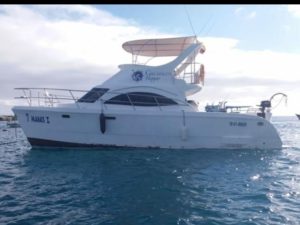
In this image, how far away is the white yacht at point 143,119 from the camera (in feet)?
47.3

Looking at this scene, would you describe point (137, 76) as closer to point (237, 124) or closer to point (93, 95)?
point (93, 95)

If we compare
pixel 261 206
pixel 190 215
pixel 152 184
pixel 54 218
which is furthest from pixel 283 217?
pixel 54 218

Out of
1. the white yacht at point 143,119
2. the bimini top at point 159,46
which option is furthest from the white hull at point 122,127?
the bimini top at point 159,46

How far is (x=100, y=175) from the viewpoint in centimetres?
945

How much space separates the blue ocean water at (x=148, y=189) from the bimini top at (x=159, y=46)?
575 cm

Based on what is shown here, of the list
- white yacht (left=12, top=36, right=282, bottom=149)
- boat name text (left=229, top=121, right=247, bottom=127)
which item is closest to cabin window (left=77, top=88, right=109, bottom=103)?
white yacht (left=12, top=36, right=282, bottom=149)

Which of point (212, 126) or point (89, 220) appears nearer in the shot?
point (89, 220)

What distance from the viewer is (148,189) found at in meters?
7.77

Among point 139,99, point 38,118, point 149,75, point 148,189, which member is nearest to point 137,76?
point 149,75

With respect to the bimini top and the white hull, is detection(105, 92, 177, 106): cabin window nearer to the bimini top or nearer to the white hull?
the white hull

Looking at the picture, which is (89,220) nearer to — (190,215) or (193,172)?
(190,215)

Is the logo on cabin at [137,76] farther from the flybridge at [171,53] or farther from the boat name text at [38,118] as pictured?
the boat name text at [38,118]

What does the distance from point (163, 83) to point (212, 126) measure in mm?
2923

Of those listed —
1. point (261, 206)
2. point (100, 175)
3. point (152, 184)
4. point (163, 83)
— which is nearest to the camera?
point (261, 206)
